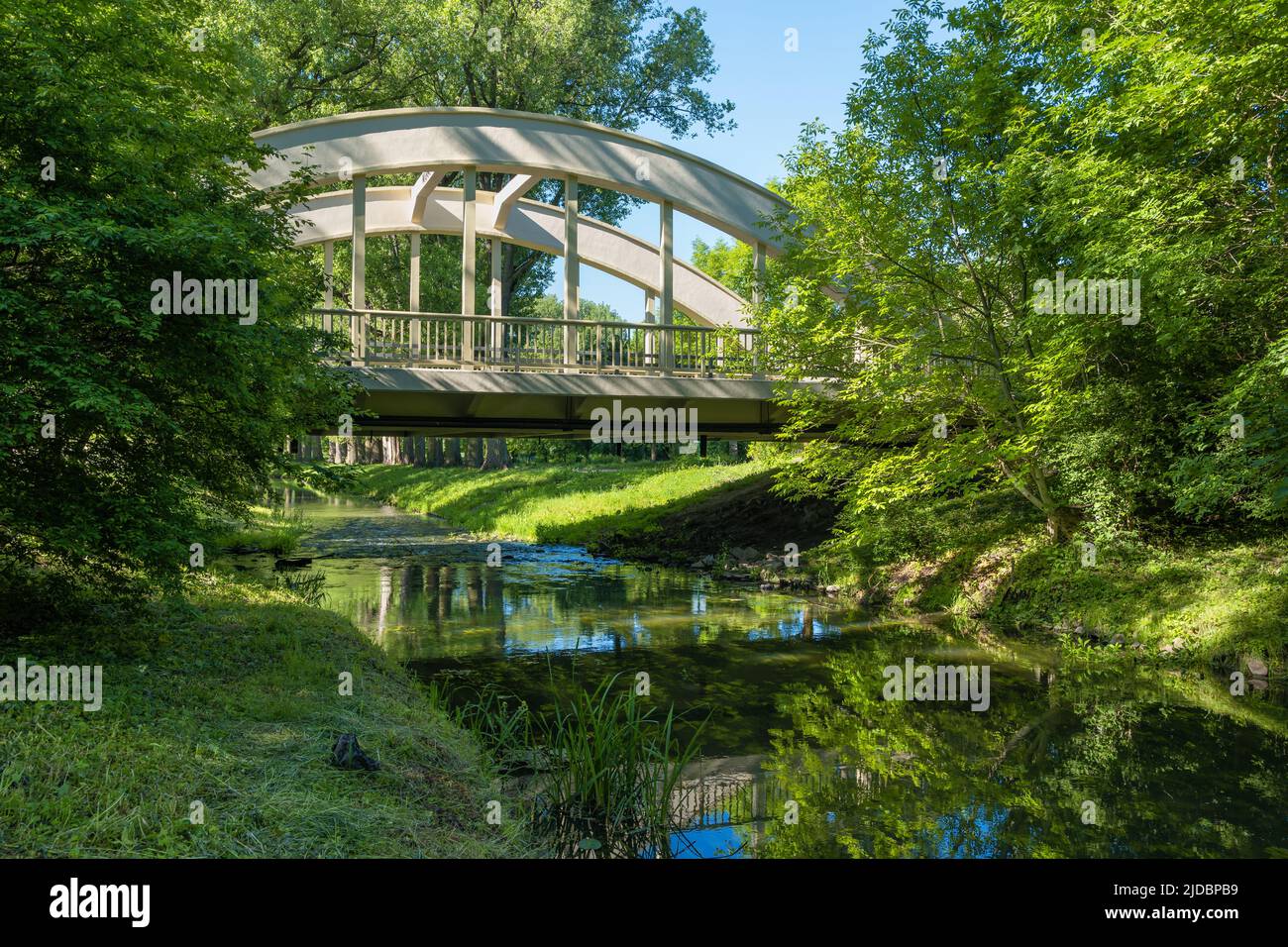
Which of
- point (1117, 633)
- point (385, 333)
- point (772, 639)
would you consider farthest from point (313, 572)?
point (1117, 633)

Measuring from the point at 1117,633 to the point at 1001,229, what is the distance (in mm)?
5932

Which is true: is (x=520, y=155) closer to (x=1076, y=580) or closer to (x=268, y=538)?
(x=268, y=538)

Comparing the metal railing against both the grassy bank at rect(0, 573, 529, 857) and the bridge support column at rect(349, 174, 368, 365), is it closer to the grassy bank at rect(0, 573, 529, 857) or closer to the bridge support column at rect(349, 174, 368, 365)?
the bridge support column at rect(349, 174, 368, 365)

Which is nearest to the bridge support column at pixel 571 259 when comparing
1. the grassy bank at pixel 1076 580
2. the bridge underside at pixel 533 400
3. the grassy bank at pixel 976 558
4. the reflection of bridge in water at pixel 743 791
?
the bridge underside at pixel 533 400

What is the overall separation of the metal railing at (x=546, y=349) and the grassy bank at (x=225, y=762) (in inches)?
284

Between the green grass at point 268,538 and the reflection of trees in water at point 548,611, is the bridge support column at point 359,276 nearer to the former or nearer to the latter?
the reflection of trees in water at point 548,611

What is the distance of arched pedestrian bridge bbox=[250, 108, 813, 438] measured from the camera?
14.7 m

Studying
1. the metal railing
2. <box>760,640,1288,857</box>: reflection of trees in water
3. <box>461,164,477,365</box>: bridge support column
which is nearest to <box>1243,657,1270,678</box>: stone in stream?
<box>760,640,1288,857</box>: reflection of trees in water

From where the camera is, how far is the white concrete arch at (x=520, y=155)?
15.9 m

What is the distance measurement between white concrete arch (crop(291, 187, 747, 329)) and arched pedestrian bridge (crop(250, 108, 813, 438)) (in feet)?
6.91

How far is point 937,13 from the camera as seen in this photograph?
1355 cm

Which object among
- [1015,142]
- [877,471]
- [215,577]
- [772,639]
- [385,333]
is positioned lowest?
[772,639]
